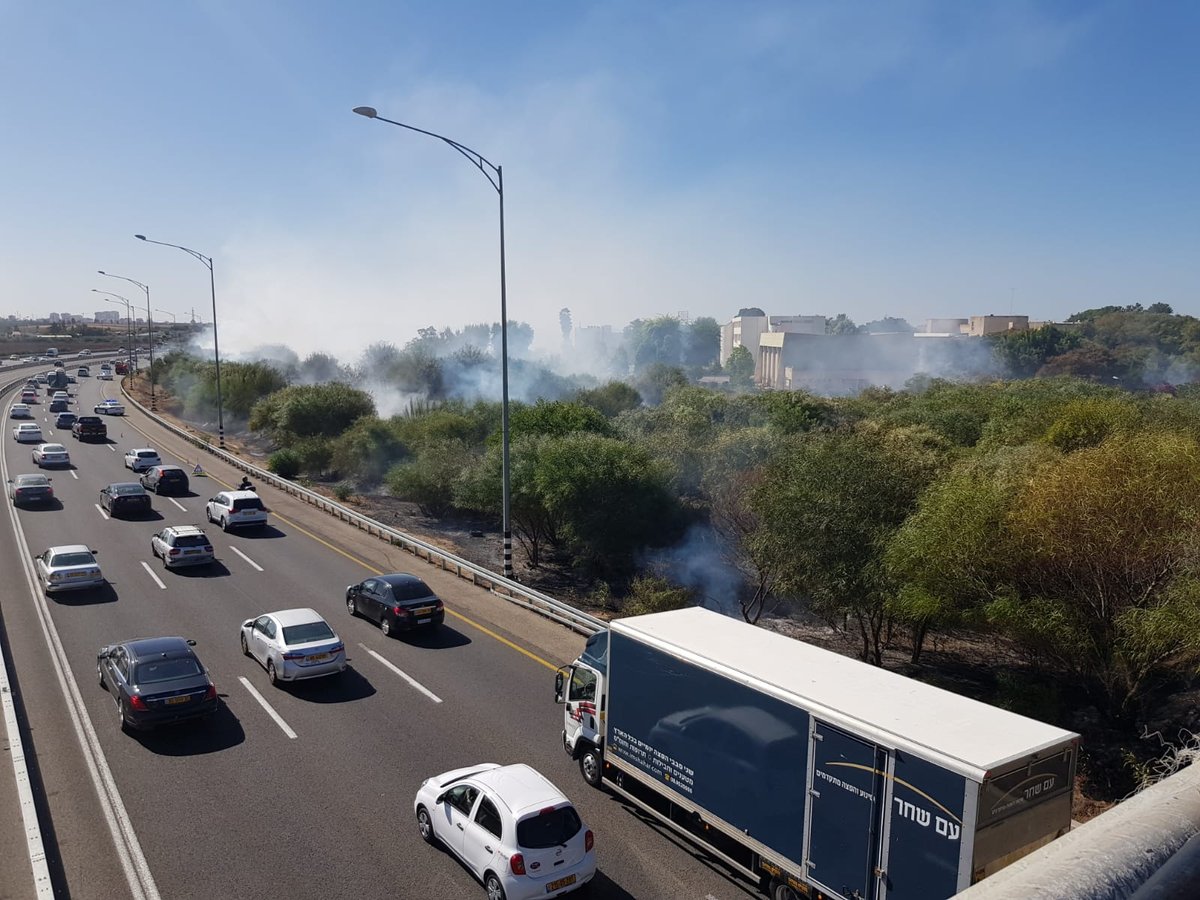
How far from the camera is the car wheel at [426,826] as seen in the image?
1117cm

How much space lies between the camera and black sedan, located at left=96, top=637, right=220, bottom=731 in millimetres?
14134

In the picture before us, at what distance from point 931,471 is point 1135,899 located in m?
21.4

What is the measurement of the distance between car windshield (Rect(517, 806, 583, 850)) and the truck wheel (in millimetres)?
2889

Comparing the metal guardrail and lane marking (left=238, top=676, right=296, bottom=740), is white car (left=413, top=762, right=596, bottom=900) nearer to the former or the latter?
lane marking (left=238, top=676, right=296, bottom=740)

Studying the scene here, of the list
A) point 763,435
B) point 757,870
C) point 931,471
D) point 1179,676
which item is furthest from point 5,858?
point 763,435

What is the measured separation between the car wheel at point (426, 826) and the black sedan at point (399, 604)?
29.0 feet

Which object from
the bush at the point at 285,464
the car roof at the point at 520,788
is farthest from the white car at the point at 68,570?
the bush at the point at 285,464

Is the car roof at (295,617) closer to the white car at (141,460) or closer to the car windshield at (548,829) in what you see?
the car windshield at (548,829)

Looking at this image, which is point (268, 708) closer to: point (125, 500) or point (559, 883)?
point (559, 883)

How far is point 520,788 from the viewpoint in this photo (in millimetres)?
10188

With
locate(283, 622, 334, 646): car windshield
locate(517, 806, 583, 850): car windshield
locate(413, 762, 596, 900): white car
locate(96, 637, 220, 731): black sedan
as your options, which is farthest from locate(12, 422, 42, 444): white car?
locate(517, 806, 583, 850): car windshield

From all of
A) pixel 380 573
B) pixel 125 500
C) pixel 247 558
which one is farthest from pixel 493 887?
pixel 125 500

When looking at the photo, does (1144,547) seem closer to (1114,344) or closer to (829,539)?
(829,539)

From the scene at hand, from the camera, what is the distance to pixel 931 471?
22828mm
